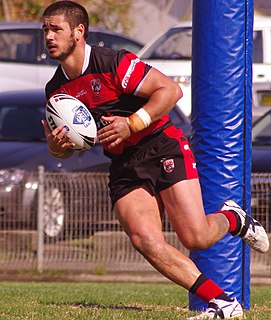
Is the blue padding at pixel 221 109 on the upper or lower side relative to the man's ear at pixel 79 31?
lower

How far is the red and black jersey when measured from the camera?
759 cm

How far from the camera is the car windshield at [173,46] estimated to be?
1803 centimetres

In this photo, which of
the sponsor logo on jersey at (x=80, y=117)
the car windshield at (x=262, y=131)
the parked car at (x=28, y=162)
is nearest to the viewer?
the sponsor logo on jersey at (x=80, y=117)

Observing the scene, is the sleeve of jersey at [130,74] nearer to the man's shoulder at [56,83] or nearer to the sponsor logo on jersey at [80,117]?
the sponsor logo on jersey at [80,117]

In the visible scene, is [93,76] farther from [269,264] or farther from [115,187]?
[269,264]

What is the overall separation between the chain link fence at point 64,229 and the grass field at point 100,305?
170cm

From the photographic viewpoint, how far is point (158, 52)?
59.5ft

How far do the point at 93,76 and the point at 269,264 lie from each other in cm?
628

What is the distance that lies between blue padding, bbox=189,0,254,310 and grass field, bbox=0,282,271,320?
45 centimetres

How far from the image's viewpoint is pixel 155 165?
7723 mm

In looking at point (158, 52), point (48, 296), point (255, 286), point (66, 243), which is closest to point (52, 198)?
point (66, 243)

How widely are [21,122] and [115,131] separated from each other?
24.6ft

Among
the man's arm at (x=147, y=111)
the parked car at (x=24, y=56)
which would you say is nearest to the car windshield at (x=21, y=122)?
the parked car at (x=24, y=56)

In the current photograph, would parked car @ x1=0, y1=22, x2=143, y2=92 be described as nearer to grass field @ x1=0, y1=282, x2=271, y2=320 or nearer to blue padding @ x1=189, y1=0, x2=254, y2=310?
grass field @ x1=0, y1=282, x2=271, y2=320
